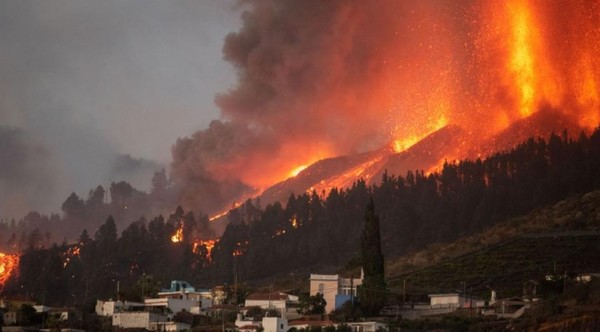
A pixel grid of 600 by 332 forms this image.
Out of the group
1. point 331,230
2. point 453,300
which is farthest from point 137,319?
point 331,230

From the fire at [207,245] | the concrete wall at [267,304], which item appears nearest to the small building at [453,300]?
the concrete wall at [267,304]

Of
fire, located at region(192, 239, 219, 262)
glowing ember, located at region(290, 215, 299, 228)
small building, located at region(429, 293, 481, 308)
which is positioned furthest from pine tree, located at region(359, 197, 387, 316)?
fire, located at region(192, 239, 219, 262)

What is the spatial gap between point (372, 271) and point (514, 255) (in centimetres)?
1694

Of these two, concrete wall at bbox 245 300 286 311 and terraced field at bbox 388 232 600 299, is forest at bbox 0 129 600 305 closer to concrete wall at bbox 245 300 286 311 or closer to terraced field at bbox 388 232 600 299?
terraced field at bbox 388 232 600 299

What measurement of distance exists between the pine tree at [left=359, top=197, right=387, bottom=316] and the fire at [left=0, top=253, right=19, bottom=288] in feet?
196

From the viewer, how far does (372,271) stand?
76.9 m

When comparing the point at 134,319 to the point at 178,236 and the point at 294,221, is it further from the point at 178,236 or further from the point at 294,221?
the point at 178,236

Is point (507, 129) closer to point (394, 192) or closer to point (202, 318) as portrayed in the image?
point (394, 192)

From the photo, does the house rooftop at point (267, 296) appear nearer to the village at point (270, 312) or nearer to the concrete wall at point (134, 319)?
the village at point (270, 312)

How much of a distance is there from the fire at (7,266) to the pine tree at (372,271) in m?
59.6

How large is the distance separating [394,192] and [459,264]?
92.9 ft

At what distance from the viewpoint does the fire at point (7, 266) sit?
415ft

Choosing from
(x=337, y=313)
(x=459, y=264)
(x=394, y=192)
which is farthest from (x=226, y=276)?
(x=337, y=313)

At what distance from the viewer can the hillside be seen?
82.4 m
